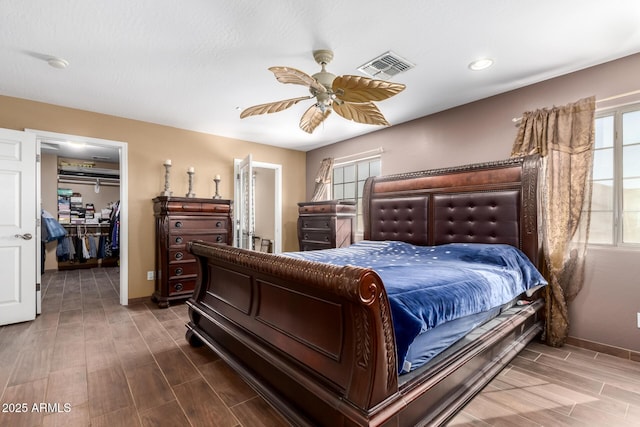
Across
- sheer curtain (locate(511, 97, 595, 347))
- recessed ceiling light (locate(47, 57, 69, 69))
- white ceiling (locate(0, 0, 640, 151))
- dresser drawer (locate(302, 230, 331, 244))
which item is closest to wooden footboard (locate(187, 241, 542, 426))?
sheer curtain (locate(511, 97, 595, 347))

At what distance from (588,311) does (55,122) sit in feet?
19.8

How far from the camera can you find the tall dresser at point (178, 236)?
3.88 metres

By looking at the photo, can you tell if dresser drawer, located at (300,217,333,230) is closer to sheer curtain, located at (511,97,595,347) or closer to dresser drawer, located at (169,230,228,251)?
dresser drawer, located at (169,230,228,251)

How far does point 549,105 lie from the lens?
9.60 ft

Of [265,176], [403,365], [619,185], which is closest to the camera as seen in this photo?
[403,365]

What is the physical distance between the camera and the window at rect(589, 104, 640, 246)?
8.30 feet

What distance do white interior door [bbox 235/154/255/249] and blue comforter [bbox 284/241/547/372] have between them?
5.10 feet

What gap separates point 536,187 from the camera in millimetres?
2754

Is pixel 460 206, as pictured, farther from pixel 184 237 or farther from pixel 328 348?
pixel 184 237

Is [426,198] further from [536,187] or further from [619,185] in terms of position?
[619,185]

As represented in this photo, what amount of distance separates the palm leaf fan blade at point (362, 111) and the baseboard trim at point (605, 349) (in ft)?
8.66

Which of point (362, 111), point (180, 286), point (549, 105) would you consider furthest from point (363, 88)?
point (180, 286)

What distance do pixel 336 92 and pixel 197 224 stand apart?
2.85 meters

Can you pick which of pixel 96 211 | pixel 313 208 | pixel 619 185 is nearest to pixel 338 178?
pixel 313 208
